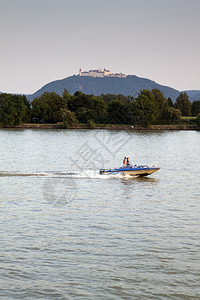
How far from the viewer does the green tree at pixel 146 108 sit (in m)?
178

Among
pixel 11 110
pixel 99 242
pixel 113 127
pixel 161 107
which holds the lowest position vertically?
pixel 99 242

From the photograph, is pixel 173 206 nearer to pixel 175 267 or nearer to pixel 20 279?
pixel 175 267

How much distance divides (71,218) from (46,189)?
10.6 metres

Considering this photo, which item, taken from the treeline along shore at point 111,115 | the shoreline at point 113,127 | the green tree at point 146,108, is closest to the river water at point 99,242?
the green tree at point 146,108

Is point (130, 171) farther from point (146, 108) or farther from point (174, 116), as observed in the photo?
point (174, 116)

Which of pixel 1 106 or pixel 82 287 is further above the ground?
pixel 1 106

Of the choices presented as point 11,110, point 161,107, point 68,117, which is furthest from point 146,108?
point 11,110

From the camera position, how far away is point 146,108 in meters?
179

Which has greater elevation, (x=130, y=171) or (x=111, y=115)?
(x=111, y=115)

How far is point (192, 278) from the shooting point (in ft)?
52.0

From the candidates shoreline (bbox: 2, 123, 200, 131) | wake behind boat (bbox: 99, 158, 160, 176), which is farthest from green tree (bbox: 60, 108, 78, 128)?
wake behind boat (bbox: 99, 158, 160, 176)

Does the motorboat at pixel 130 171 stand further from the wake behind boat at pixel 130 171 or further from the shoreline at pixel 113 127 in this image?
the shoreline at pixel 113 127

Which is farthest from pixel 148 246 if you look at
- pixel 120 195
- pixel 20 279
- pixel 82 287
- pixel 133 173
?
pixel 133 173

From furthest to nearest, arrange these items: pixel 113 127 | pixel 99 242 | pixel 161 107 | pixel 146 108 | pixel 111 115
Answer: pixel 111 115 → pixel 113 127 → pixel 161 107 → pixel 146 108 → pixel 99 242
